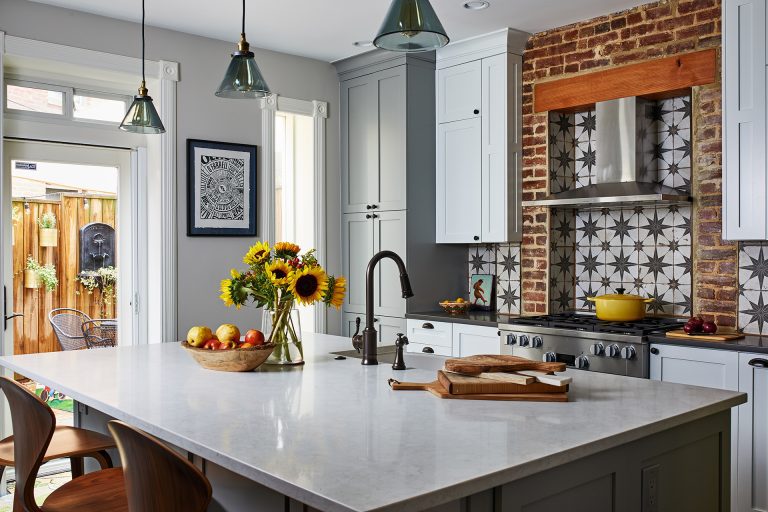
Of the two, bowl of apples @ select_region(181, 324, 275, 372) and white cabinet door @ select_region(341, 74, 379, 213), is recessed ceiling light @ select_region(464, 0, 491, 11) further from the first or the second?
bowl of apples @ select_region(181, 324, 275, 372)

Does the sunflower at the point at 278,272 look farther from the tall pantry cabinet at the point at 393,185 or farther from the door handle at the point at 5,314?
the tall pantry cabinet at the point at 393,185

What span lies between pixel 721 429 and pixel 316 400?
4.06ft

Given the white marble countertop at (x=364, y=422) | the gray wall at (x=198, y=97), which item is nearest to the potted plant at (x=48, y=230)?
the gray wall at (x=198, y=97)

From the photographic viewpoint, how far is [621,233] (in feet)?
15.3

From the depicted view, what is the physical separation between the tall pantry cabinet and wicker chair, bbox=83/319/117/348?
174 cm

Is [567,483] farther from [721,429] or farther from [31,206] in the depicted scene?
[31,206]

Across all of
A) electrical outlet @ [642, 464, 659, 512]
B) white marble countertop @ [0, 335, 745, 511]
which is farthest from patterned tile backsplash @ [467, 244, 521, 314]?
electrical outlet @ [642, 464, 659, 512]

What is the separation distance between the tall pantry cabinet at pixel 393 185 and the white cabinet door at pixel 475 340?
0.48 metres

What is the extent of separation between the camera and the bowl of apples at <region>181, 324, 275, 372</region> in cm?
264

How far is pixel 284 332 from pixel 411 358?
24.3 inches

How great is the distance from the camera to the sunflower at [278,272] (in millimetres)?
2652

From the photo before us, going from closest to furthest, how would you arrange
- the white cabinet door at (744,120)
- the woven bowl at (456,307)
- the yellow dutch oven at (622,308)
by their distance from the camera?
the white cabinet door at (744,120) → the yellow dutch oven at (622,308) → the woven bowl at (456,307)

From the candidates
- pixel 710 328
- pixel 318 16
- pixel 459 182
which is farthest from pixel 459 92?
pixel 710 328

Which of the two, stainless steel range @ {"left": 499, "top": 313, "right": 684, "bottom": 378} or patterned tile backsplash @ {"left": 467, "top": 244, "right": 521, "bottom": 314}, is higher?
patterned tile backsplash @ {"left": 467, "top": 244, "right": 521, "bottom": 314}
